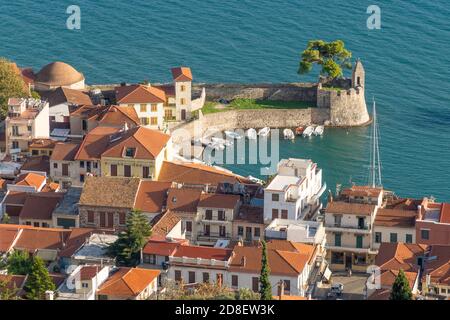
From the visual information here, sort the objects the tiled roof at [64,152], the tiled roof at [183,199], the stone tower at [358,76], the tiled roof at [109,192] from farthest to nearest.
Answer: the stone tower at [358,76], the tiled roof at [64,152], the tiled roof at [109,192], the tiled roof at [183,199]

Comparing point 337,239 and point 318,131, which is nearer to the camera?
point 337,239

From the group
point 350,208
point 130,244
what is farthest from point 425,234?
point 130,244

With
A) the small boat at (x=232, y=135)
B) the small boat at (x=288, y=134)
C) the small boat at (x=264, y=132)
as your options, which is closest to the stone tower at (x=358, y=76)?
the small boat at (x=288, y=134)

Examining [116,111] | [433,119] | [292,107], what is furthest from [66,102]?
[433,119]

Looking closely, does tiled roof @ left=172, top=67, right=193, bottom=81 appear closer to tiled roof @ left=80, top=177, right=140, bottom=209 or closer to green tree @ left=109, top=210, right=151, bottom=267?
tiled roof @ left=80, top=177, right=140, bottom=209

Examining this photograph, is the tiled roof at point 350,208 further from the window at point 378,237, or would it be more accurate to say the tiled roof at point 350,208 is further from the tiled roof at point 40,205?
the tiled roof at point 40,205

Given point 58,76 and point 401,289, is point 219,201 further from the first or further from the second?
point 58,76
